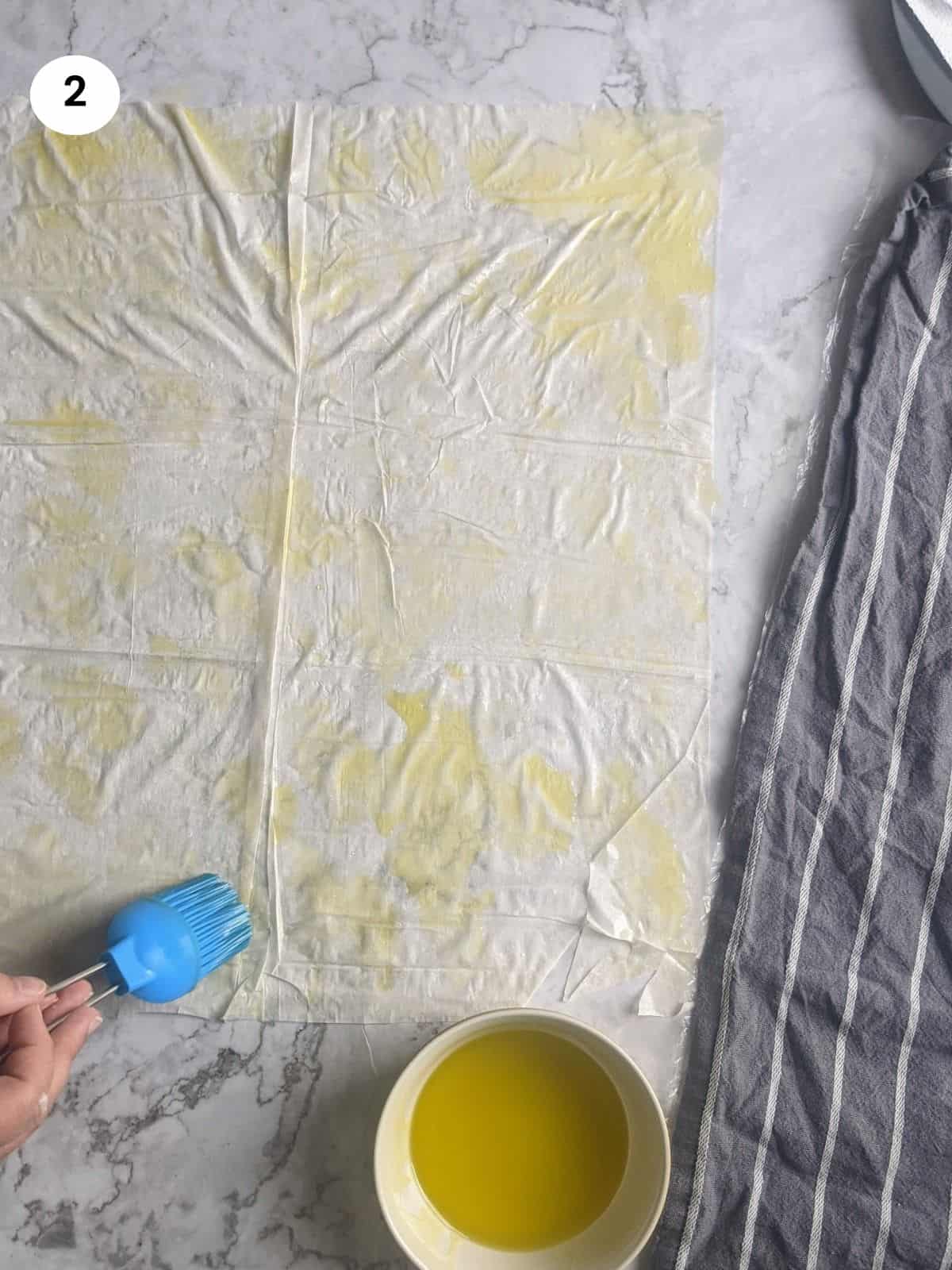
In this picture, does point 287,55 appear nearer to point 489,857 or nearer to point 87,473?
point 87,473

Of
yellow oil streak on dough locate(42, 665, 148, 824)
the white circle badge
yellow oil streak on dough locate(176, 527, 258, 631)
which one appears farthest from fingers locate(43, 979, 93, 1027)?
the white circle badge

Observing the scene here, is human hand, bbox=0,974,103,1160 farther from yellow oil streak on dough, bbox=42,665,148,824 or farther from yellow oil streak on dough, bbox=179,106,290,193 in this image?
Answer: yellow oil streak on dough, bbox=179,106,290,193

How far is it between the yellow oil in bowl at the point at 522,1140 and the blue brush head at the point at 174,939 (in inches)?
6.5

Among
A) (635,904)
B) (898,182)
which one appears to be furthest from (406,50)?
(635,904)

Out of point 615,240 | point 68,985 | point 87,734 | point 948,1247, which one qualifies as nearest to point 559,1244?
point 948,1247

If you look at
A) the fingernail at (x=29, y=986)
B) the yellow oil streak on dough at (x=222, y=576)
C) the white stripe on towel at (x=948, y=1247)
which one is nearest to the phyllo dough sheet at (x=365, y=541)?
the yellow oil streak on dough at (x=222, y=576)

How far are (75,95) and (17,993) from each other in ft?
2.11

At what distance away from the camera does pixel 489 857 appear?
2.27 feet

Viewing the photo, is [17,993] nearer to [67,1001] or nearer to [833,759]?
[67,1001]

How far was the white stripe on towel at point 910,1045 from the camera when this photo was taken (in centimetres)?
63

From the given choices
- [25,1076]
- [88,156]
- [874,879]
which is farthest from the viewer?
[88,156]

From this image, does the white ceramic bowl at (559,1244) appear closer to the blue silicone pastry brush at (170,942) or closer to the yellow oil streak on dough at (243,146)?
the blue silicone pastry brush at (170,942)

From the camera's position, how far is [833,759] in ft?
2.25

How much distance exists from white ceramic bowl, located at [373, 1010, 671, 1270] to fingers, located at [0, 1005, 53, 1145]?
0.63ft
